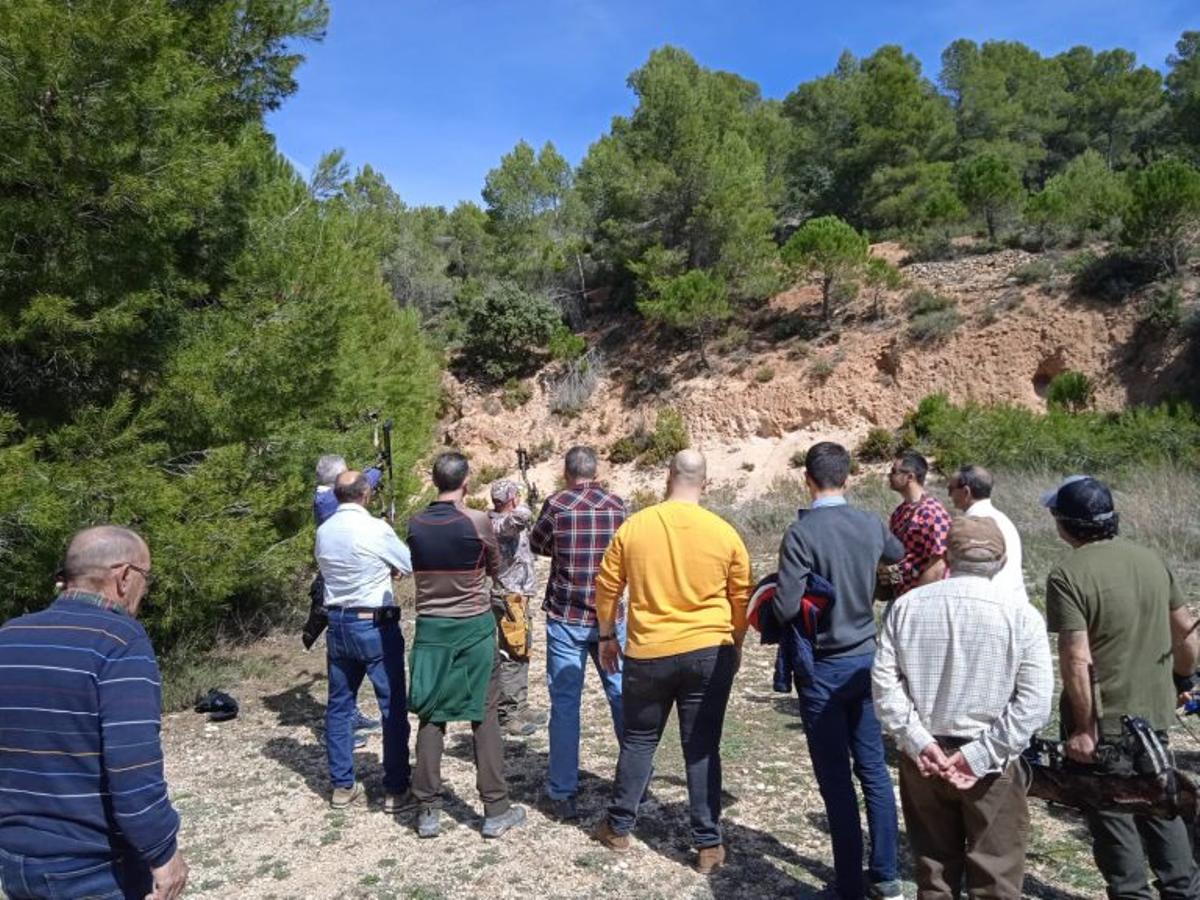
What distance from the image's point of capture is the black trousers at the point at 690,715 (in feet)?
11.8

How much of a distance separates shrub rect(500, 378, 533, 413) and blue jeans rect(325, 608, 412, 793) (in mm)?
23937

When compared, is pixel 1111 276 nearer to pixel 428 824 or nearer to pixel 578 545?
pixel 578 545

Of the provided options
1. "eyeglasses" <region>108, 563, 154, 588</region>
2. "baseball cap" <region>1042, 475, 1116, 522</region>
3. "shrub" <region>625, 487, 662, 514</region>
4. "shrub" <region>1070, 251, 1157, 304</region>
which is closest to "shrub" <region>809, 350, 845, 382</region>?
"shrub" <region>625, 487, 662, 514</region>

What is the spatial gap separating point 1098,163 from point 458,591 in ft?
95.0

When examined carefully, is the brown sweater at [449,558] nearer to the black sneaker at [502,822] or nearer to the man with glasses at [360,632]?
the man with glasses at [360,632]

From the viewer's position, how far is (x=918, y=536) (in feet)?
13.0

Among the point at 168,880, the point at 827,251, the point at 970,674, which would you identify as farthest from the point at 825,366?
the point at 168,880

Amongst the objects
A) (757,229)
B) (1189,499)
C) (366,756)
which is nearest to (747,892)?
(366,756)

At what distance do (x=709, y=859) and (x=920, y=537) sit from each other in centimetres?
174

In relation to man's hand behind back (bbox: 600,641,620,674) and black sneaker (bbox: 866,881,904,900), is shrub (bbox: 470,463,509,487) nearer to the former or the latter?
man's hand behind back (bbox: 600,641,620,674)

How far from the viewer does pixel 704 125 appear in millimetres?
25875

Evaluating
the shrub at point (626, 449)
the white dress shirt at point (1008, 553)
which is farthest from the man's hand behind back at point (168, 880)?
the shrub at point (626, 449)

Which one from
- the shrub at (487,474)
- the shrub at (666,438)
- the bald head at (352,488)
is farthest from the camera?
the shrub at (487,474)

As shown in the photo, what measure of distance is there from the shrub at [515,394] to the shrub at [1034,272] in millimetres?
15008
